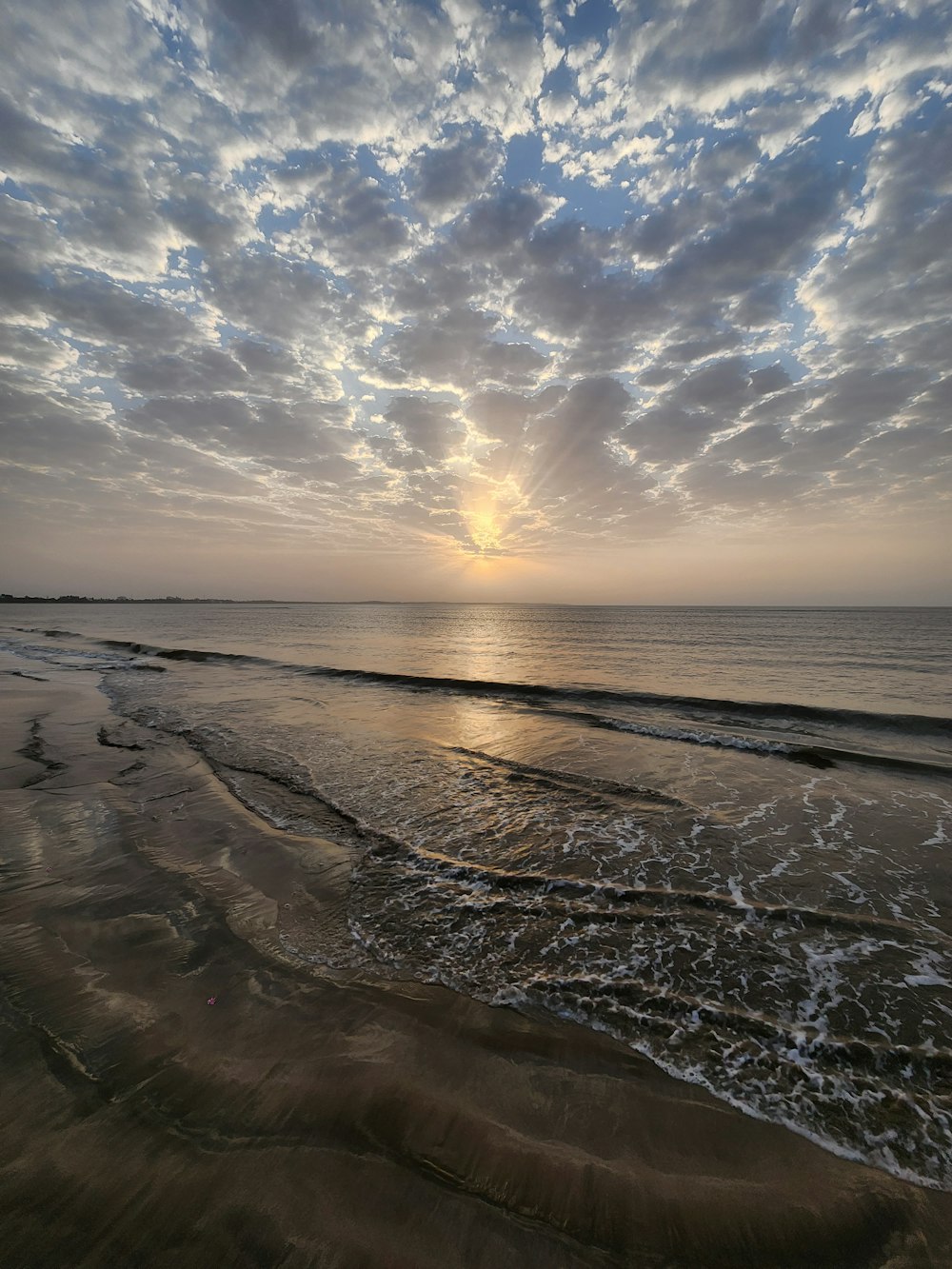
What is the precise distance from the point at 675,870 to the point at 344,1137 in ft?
16.8

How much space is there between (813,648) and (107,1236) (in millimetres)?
46424

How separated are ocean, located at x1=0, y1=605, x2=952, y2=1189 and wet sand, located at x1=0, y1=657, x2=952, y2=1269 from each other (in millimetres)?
371

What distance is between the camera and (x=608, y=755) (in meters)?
11.9

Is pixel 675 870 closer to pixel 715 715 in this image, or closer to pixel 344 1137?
pixel 344 1137

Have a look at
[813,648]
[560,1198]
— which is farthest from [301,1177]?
[813,648]

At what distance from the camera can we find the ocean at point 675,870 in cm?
389

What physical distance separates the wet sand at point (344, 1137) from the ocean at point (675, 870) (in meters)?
0.37

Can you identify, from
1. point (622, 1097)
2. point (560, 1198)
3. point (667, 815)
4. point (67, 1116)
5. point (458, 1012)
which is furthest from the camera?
point (667, 815)

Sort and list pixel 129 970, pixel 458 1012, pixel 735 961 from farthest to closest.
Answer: pixel 735 961, pixel 129 970, pixel 458 1012

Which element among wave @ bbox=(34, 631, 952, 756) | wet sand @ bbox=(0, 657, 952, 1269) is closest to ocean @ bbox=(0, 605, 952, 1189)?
wave @ bbox=(34, 631, 952, 756)

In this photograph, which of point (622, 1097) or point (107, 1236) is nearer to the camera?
point (107, 1236)

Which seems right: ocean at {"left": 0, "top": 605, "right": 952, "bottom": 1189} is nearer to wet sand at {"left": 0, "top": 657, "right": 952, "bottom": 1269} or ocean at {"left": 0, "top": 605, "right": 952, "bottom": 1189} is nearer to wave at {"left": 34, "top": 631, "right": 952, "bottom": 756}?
wave at {"left": 34, "top": 631, "right": 952, "bottom": 756}

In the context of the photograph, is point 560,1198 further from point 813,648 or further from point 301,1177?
point 813,648

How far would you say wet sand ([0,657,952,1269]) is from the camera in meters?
2.54
